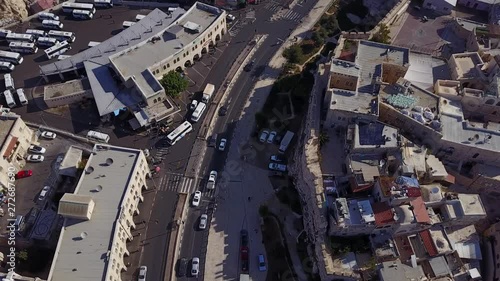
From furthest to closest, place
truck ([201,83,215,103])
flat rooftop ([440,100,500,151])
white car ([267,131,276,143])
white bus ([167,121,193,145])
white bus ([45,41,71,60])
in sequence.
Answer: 1. white bus ([45,41,71,60])
2. truck ([201,83,215,103])
3. white car ([267,131,276,143])
4. white bus ([167,121,193,145])
5. flat rooftop ([440,100,500,151])

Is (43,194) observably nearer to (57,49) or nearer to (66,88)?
(66,88)

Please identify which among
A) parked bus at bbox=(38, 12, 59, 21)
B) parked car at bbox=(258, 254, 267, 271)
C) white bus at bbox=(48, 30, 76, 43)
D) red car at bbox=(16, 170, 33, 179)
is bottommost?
parked car at bbox=(258, 254, 267, 271)

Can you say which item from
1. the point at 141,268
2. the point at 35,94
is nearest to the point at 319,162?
the point at 141,268

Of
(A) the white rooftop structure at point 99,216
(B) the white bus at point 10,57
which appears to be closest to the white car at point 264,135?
(A) the white rooftop structure at point 99,216

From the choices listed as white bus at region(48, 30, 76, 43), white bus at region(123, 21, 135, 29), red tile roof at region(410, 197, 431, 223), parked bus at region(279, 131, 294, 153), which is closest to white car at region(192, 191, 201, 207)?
parked bus at region(279, 131, 294, 153)

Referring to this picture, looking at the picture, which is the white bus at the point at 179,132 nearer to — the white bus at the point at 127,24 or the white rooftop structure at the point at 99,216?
the white rooftop structure at the point at 99,216

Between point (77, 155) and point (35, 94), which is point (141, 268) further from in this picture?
point (35, 94)

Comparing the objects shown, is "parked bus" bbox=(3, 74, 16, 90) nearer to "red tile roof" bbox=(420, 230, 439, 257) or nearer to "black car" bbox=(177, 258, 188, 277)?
"black car" bbox=(177, 258, 188, 277)
